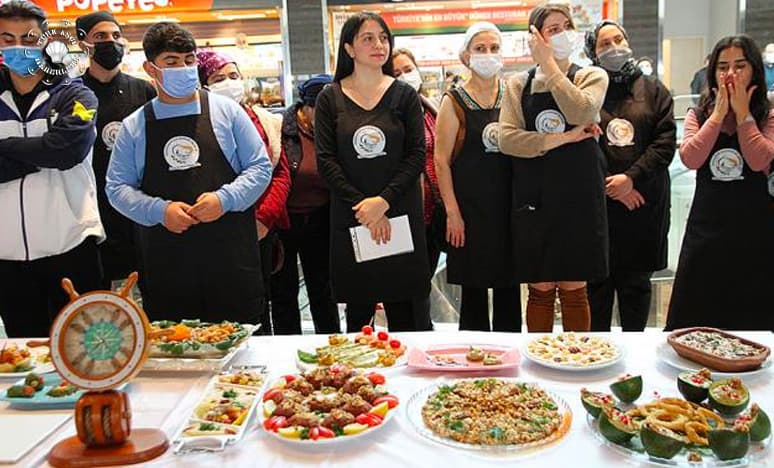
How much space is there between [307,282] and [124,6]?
387 cm

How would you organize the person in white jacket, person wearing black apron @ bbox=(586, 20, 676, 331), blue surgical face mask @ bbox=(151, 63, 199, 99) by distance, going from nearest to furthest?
blue surgical face mask @ bbox=(151, 63, 199, 99) → the person in white jacket → person wearing black apron @ bbox=(586, 20, 676, 331)

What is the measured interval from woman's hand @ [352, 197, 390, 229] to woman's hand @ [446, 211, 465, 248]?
0.37 m

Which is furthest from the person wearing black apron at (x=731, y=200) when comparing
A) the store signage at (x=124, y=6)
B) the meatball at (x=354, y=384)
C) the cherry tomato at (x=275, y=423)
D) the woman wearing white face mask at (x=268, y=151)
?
the store signage at (x=124, y=6)

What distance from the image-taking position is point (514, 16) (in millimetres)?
6219

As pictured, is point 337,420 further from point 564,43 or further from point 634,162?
point 634,162

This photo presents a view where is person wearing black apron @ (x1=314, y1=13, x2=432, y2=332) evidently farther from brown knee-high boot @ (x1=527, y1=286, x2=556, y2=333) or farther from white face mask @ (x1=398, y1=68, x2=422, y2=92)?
white face mask @ (x1=398, y1=68, x2=422, y2=92)

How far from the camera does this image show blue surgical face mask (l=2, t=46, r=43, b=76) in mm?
2555

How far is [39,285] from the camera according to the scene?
9.04 ft

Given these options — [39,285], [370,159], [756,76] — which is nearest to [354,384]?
[370,159]

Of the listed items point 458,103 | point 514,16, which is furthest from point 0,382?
point 514,16

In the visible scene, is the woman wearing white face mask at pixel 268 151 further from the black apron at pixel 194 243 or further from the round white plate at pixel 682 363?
the round white plate at pixel 682 363

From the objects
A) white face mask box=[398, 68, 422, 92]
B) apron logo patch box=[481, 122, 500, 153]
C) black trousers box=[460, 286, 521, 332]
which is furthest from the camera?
white face mask box=[398, 68, 422, 92]

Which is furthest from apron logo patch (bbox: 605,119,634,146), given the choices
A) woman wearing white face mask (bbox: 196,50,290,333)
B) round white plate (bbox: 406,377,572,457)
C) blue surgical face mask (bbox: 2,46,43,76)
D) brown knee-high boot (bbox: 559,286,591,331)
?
blue surgical face mask (bbox: 2,46,43,76)

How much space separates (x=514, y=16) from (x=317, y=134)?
13.0ft
